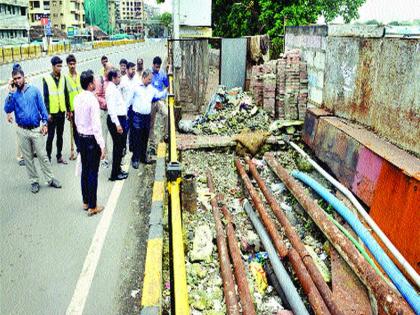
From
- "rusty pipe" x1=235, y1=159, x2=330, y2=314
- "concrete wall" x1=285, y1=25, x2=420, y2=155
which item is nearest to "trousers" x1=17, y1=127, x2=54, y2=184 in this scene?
"rusty pipe" x1=235, y1=159, x2=330, y2=314

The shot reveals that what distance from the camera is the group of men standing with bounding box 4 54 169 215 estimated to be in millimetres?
5344

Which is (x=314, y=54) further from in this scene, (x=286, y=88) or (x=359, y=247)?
(x=359, y=247)

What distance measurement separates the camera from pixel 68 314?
3775mm

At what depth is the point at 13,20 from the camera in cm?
5772

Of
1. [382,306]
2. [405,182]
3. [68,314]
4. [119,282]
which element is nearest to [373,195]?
[405,182]

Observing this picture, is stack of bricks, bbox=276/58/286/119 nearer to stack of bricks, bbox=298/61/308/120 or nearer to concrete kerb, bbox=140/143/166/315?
stack of bricks, bbox=298/61/308/120

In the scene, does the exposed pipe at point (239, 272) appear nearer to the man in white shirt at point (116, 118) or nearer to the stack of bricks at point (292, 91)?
the man in white shirt at point (116, 118)

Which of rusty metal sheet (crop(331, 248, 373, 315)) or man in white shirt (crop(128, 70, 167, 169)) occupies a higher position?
man in white shirt (crop(128, 70, 167, 169))

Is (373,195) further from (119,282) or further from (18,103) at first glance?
(18,103)

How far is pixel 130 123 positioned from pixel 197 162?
1.53 metres

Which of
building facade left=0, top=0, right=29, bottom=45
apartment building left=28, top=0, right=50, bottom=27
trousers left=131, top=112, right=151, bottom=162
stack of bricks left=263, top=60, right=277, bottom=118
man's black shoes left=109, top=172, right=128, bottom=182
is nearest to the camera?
man's black shoes left=109, top=172, right=128, bottom=182

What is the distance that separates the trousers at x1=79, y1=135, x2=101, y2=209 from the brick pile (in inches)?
196

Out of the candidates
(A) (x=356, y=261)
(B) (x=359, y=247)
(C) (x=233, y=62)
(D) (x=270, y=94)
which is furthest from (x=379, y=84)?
(C) (x=233, y=62)

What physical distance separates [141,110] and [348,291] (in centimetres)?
483
